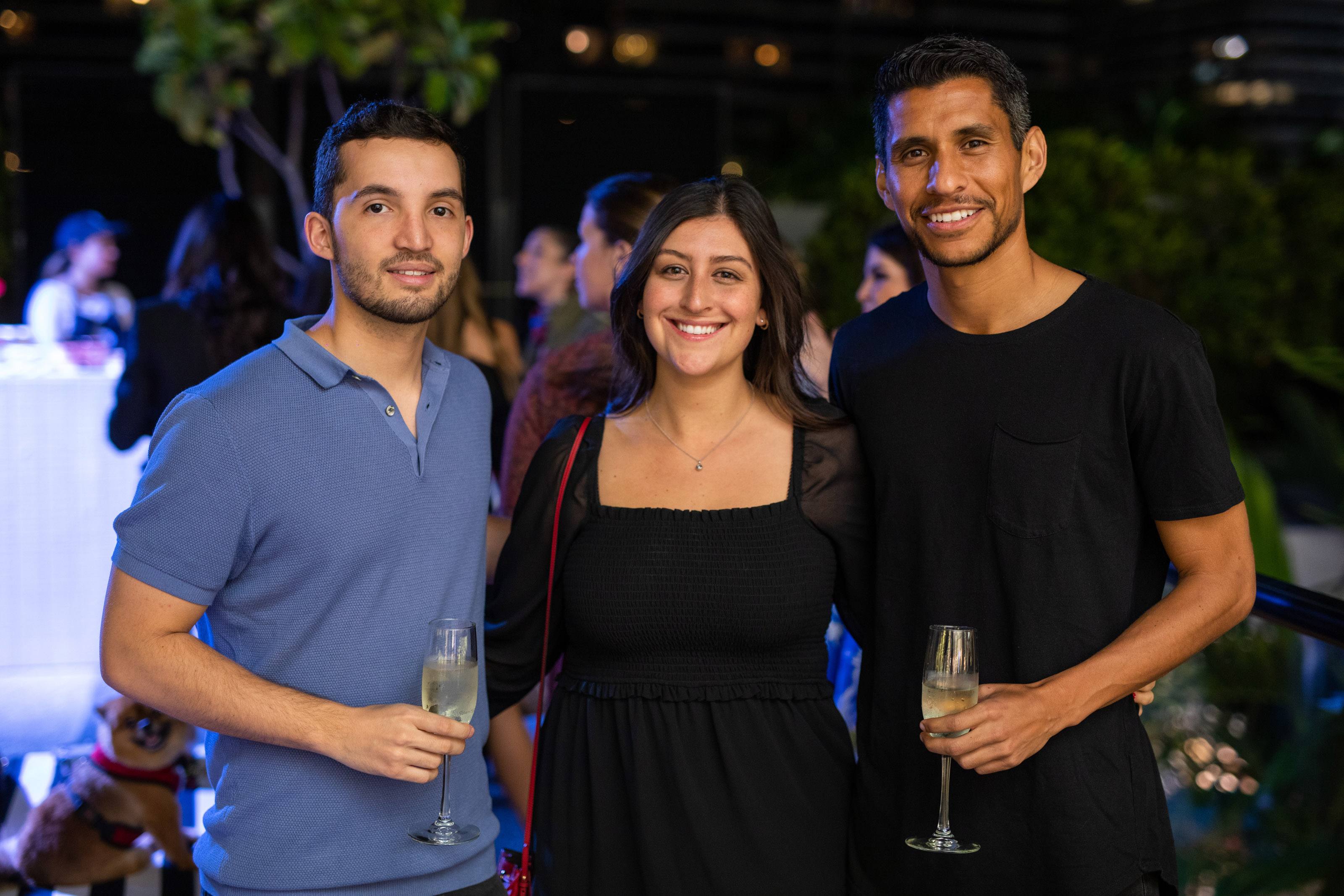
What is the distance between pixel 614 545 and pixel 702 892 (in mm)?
527

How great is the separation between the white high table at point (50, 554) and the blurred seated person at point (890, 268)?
6.95ft

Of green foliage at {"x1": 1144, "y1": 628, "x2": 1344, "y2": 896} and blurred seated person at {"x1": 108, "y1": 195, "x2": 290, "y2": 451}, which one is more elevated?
blurred seated person at {"x1": 108, "y1": 195, "x2": 290, "y2": 451}

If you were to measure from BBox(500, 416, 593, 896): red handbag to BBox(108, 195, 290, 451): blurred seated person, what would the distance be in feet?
6.33

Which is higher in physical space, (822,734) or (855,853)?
(822,734)

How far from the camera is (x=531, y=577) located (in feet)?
6.42

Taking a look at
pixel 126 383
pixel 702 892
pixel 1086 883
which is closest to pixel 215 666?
pixel 702 892

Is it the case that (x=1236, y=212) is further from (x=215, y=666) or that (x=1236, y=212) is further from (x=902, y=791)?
(x=215, y=666)

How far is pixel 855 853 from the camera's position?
6.16 ft

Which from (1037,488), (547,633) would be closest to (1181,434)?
(1037,488)

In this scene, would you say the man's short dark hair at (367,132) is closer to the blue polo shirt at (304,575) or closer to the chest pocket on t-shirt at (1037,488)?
the blue polo shirt at (304,575)

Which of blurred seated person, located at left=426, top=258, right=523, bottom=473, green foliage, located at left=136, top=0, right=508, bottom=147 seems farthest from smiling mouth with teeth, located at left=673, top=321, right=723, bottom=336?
green foliage, located at left=136, top=0, right=508, bottom=147

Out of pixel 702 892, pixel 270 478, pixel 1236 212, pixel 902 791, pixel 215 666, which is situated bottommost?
pixel 702 892

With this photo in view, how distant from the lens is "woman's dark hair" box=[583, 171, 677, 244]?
9.57 feet

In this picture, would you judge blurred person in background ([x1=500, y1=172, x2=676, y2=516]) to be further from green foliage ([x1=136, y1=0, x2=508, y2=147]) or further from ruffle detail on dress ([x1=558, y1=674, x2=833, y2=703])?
green foliage ([x1=136, y1=0, x2=508, y2=147])
